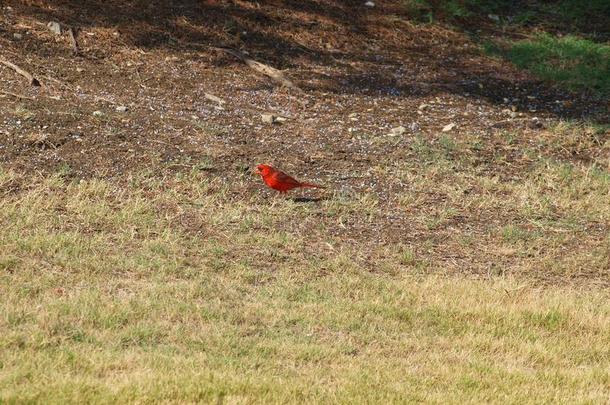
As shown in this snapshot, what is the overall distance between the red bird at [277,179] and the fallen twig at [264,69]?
2.99m

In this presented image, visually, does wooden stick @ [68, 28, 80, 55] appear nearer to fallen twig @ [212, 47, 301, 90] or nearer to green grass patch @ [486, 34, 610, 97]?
fallen twig @ [212, 47, 301, 90]

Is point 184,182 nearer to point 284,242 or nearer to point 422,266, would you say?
point 284,242

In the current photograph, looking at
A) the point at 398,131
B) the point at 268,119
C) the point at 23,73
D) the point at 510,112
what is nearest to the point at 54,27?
the point at 23,73

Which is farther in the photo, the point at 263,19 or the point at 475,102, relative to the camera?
the point at 263,19

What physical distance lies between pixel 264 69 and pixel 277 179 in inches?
135

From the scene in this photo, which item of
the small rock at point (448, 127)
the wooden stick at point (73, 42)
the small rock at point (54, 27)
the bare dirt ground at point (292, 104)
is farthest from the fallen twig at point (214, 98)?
the small rock at point (448, 127)

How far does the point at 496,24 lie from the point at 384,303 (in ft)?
28.6

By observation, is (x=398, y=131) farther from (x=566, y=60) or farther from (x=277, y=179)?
(x=566, y=60)

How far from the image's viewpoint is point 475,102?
404 inches

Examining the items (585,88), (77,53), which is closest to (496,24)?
(585,88)

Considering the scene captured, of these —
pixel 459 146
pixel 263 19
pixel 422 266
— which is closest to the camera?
pixel 422 266

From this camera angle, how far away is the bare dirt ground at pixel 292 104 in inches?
300

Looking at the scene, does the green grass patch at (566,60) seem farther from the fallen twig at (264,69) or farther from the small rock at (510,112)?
the fallen twig at (264,69)

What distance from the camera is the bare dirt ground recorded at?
300 inches
